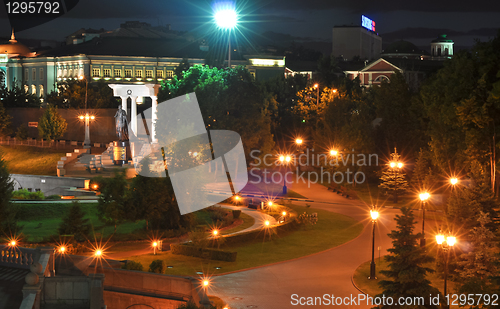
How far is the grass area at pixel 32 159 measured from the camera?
201 feet

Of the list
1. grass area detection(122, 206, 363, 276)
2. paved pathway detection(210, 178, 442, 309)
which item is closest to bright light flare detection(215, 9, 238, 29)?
grass area detection(122, 206, 363, 276)

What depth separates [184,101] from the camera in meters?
59.8

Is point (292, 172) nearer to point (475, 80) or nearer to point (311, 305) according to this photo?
point (475, 80)

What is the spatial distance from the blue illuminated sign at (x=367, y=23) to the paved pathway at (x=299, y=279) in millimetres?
100444

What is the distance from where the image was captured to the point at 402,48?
134 meters

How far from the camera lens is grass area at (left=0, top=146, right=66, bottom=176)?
61344mm

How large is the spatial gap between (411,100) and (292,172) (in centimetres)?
1430

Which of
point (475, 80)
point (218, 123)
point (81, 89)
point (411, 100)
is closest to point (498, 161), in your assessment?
point (475, 80)

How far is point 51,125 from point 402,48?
293ft

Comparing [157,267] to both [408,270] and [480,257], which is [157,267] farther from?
[480,257]

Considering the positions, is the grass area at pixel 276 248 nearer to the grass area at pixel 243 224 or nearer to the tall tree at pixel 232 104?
the grass area at pixel 243 224

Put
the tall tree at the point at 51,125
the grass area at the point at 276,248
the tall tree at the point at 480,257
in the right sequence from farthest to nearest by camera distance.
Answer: the tall tree at the point at 51,125, the grass area at the point at 276,248, the tall tree at the point at 480,257

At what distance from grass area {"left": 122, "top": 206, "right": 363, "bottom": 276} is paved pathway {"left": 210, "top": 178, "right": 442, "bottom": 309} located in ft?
2.98

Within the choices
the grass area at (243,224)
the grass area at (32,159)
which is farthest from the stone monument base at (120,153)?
the grass area at (243,224)
